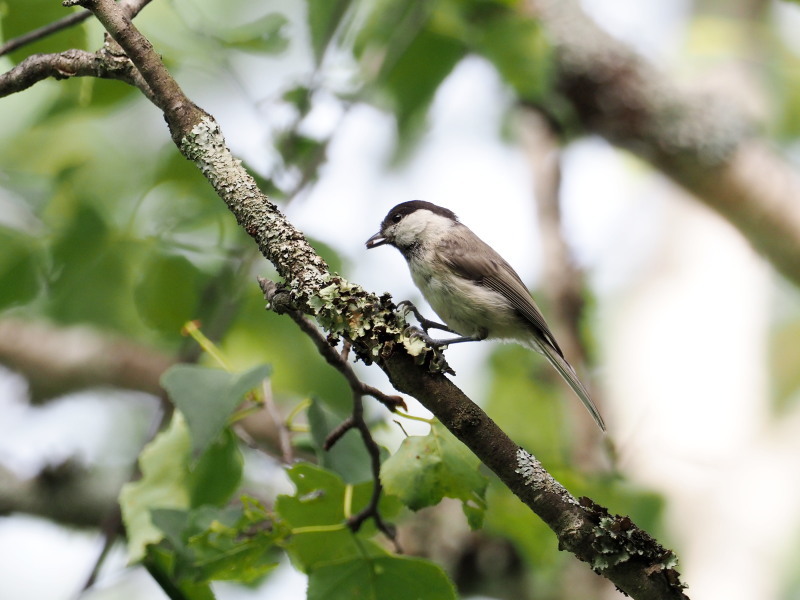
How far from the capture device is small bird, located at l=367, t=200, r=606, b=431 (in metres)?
3.74

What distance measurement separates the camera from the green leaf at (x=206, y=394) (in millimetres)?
2148

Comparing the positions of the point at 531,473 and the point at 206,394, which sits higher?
the point at 531,473

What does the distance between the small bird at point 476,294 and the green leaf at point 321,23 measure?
1139 millimetres

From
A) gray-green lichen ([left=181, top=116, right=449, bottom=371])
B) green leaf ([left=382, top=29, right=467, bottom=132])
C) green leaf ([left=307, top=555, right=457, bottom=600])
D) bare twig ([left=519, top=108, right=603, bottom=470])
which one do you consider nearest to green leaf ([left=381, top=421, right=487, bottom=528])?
green leaf ([left=307, top=555, right=457, bottom=600])

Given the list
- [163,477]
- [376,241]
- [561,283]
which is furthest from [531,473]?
[561,283]

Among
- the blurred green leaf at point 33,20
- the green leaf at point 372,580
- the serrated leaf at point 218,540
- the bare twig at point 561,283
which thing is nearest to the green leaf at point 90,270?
the blurred green leaf at point 33,20

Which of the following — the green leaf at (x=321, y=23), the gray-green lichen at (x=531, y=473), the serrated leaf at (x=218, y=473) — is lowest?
the serrated leaf at (x=218, y=473)

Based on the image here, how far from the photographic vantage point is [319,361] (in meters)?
4.45

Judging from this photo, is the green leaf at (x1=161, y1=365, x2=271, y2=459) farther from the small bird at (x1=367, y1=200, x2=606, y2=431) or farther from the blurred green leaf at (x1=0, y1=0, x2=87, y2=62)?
the small bird at (x1=367, y1=200, x2=606, y2=431)

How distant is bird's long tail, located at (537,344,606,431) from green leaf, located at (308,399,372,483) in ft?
4.17

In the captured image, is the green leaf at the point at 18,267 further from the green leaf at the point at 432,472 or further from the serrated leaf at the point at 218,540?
the green leaf at the point at 432,472

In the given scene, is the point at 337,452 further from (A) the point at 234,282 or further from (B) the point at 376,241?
(B) the point at 376,241

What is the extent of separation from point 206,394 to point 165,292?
1.00 metres

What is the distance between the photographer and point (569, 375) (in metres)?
3.70
